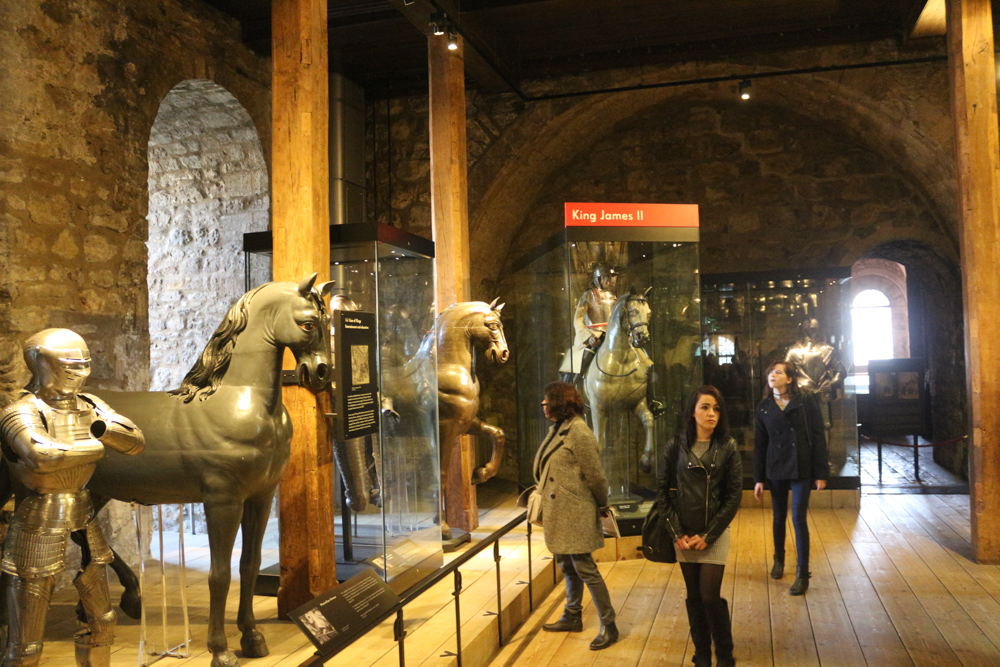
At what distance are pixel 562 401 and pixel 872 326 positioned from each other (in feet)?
53.4

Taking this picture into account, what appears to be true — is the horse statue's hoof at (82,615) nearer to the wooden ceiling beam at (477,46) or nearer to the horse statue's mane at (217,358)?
the horse statue's mane at (217,358)

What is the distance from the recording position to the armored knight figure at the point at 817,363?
842 cm

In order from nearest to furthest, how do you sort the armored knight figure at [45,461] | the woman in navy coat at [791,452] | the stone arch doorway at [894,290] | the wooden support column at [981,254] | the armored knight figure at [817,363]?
the armored knight figure at [45,461] → the woman in navy coat at [791,452] → the wooden support column at [981,254] → the armored knight figure at [817,363] → the stone arch doorway at [894,290]

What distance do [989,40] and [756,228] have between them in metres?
4.21

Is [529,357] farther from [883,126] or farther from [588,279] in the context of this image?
[883,126]

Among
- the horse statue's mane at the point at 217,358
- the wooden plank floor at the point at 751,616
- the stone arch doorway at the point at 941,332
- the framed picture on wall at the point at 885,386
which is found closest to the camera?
the horse statue's mane at the point at 217,358

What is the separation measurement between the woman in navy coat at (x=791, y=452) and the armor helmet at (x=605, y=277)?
1629 mm

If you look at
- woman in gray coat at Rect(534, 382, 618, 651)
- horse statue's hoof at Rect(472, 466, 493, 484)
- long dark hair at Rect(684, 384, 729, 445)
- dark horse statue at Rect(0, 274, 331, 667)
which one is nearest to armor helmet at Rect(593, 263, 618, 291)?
horse statue's hoof at Rect(472, 466, 493, 484)

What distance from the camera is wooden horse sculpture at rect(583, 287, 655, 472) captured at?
646 cm

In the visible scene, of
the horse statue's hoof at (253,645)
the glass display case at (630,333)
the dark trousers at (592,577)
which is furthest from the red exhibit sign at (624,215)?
the horse statue's hoof at (253,645)

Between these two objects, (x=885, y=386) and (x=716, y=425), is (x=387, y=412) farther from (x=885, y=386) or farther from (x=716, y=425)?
(x=885, y=386)

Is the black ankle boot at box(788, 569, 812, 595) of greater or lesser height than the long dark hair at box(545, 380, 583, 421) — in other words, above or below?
below

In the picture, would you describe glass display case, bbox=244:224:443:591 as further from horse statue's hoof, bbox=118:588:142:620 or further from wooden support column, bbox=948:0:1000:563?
wooden support column, bbox=948:0:1000:563

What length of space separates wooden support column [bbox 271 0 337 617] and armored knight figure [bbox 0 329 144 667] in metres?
1.38
